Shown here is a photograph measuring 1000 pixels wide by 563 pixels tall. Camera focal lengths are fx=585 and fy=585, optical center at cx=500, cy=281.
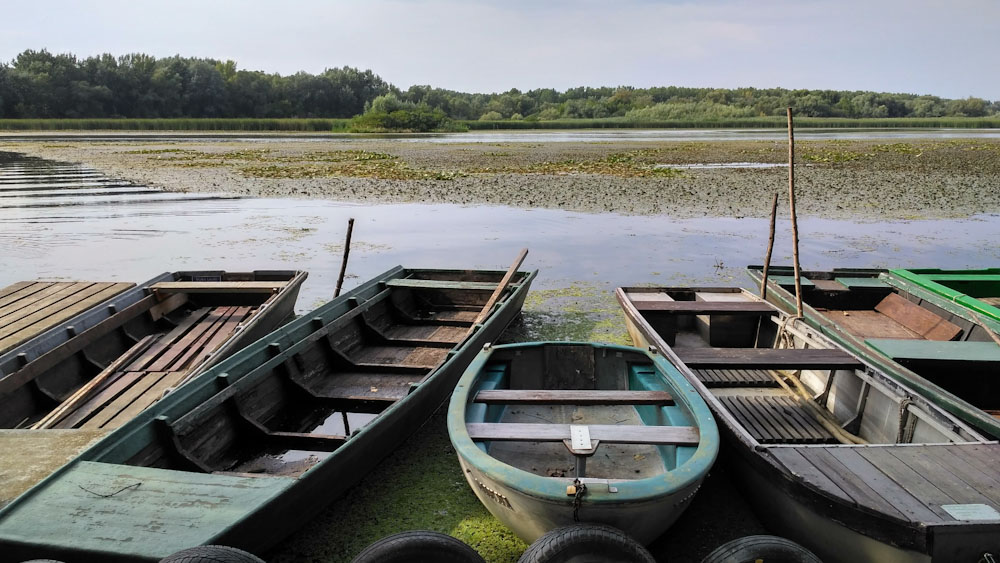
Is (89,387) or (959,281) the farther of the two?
(959,281)

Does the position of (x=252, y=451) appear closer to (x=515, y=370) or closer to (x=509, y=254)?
(x=515, y=370)

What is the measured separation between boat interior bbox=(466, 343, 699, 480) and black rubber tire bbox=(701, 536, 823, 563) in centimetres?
73

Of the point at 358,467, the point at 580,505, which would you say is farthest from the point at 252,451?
the point at 580,505

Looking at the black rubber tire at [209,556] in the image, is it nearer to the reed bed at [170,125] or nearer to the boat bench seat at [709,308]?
the boat bench seat at [709,308]

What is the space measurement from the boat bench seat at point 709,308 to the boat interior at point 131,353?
4.15 m

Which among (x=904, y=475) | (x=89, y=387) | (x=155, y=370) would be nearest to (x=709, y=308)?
(x=904, y=475)

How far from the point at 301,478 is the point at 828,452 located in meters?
2.90

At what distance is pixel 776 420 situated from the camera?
4668 mm

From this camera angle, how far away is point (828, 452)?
329 cm

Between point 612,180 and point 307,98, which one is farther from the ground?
point 307,98

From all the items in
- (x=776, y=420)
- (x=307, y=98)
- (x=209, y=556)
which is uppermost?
(x=307, y=98)

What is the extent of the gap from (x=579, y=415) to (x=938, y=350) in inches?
117

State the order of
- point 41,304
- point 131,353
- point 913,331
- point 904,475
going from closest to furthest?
point 904,475, point 131,353, point 913,331, point 41,304

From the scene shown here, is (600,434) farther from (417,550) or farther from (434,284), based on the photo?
(434,284)
